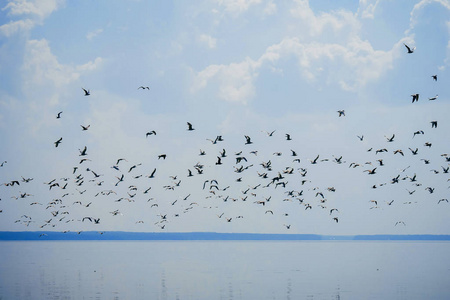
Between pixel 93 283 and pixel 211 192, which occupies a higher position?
pixel 211 192

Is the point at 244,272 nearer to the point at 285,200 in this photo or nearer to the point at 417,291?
the point at 285,200

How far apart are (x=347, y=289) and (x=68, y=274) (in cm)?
3468

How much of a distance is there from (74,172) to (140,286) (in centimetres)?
1551

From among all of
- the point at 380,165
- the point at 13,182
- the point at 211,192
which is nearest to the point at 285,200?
the point at 211,192

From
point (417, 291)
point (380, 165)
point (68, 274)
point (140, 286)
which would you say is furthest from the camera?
point (68, 274)

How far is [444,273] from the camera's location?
6353cm

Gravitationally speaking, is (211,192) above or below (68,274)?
above

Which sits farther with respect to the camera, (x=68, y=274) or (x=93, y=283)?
(x=68, y=274)

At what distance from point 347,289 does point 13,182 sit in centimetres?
3933

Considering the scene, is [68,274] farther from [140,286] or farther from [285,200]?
[285,200]

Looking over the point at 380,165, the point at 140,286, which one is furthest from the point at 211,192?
the point at 380,165

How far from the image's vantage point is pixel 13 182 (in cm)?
5812

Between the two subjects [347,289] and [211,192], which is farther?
[211,192]

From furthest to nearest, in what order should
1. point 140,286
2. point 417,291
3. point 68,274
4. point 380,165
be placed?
point 68,274
point 380,165
point 140,286
point 417,291
